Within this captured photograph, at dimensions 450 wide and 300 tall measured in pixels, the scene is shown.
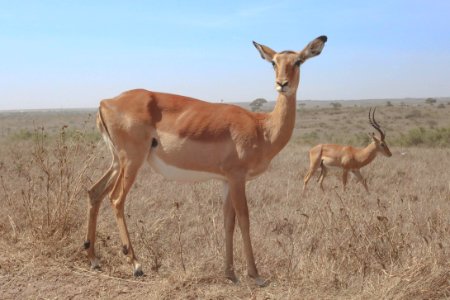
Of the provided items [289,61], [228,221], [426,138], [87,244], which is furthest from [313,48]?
[426,138]

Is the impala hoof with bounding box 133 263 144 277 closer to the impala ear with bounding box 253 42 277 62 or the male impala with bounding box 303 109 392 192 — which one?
the impala ear with bounding box 253 42 277 62

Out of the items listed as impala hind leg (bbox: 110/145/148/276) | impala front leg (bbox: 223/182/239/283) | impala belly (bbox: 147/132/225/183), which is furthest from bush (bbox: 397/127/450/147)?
impala hind leg (bbox: 110/145/148/276)

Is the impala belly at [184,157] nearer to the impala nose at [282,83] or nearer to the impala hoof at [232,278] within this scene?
the impala nose at [282,83]

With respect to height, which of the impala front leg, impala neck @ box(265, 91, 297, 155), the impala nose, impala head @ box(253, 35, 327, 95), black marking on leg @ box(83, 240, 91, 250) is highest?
impala head @ box(253, 35, 327, 95)

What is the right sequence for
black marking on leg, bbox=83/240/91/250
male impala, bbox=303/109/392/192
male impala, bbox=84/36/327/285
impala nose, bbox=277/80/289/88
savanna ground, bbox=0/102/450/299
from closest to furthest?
savanna ground, bbox=0/102/450/299, impala nose, bbox=277/80/289/88, male impala, bbox=84/36/327/285, black marking on leg, bbox=83/240/91/250, male impala, bbox=303/109/392/192

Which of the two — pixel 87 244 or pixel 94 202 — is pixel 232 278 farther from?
pixel 94 202

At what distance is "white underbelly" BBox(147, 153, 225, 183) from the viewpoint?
538cm

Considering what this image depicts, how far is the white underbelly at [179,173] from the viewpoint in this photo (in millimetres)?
5379

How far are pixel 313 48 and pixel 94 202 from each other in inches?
122

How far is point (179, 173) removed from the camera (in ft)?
17.9

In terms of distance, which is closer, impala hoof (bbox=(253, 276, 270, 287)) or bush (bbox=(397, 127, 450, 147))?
impala hoof (bbox=(253, 276, 270, 287))

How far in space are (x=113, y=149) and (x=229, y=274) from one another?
2.00 m

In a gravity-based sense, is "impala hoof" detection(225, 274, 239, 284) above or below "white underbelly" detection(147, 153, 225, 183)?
below

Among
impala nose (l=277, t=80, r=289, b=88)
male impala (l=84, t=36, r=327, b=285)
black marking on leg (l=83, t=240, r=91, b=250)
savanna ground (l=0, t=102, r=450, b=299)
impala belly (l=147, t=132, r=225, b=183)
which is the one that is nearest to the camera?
savanna ground (l=0, t=102, r=450, b=299)
